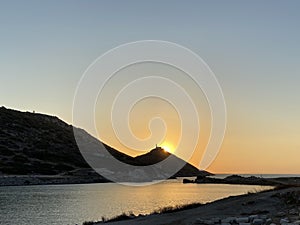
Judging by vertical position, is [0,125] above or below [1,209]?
above

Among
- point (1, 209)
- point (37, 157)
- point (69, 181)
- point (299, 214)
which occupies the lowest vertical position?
point (299, 214)

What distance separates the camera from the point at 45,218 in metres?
50.1

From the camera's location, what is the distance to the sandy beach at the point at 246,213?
70.7 feet

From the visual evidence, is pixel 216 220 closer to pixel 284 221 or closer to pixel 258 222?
pixel 258 222

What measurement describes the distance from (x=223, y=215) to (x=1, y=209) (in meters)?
42.7

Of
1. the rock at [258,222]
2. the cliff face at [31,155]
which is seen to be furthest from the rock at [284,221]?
the cliff face at [31,155]

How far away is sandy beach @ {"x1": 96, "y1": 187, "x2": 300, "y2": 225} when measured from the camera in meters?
21.5

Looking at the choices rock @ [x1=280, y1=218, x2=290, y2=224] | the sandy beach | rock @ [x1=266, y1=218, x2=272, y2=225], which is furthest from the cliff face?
rock @ [x1=280, y1=218, x2=290, y2=224]

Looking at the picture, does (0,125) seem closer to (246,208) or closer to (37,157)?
(37,157)

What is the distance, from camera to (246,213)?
24.6m

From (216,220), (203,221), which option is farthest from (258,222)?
(203,221)

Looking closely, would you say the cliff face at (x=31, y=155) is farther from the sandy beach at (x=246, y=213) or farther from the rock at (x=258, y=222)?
the rock at (x=258, y=222)

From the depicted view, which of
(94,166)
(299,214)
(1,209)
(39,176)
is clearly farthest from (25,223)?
(94,166)

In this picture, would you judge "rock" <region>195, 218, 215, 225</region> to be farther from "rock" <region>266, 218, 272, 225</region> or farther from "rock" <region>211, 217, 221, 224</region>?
"rock" <region>266, 218, 272, 225</region>
